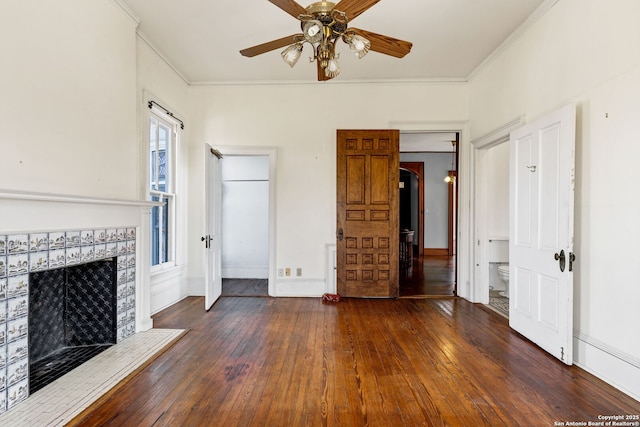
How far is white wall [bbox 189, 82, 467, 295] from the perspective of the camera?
4699 mm

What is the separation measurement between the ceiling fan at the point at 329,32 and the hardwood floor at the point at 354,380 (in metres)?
2.39

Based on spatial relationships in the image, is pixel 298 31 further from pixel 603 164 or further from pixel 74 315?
pixel 74 315

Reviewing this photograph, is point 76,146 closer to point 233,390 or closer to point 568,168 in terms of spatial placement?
point 233,390

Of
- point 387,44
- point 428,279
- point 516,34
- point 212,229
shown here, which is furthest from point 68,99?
point 428,279

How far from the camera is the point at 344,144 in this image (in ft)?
15.1

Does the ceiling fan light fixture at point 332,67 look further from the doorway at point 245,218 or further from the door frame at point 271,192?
the doorway at point 245,218

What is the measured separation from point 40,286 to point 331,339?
8.22 feet

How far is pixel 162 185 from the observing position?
4.26 m

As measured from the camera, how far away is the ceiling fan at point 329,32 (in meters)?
2.13

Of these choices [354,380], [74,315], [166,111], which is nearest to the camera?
[354,380]

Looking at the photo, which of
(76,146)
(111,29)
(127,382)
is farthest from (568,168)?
(111,29)

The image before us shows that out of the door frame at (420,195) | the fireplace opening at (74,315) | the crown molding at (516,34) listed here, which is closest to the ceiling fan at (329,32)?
the crown molding at (516,34)

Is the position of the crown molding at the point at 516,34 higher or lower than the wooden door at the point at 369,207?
higher

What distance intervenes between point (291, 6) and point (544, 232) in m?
2.85
